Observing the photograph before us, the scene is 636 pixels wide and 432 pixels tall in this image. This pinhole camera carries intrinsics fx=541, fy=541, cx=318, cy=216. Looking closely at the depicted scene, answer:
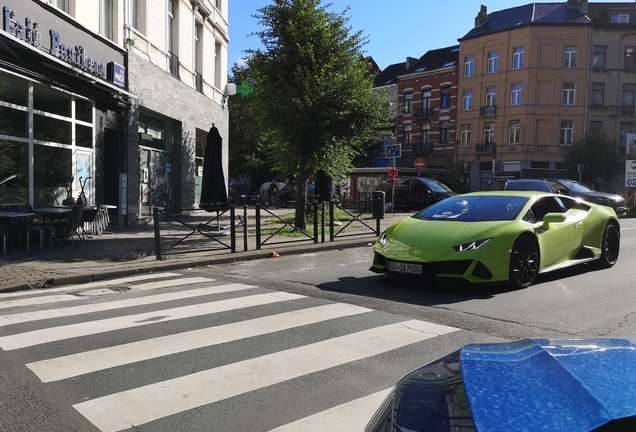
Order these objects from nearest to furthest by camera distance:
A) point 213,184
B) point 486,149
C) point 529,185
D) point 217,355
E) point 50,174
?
point 217,355 < point 50,174 < point 213,184 < point 529,185 < point 486,149

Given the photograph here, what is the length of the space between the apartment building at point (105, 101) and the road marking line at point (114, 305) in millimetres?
6438

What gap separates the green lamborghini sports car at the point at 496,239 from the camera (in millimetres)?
6965

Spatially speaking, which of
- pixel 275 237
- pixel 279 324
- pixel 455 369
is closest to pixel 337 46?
pixel 275 237

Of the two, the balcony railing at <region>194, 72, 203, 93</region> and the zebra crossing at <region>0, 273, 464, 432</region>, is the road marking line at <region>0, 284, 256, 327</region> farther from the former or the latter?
the balcony railing at <region>194, 72, 203, 93</region>

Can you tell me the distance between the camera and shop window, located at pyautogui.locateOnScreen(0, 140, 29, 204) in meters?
11.6

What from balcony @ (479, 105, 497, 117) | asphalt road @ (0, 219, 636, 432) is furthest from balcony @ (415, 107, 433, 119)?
asphalt road @ (0, 219, 636, 432)

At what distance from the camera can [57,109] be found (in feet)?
44.1

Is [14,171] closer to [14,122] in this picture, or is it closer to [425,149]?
[14,122]

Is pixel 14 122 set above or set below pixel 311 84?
below

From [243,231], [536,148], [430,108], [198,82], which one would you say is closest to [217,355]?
[243,231]

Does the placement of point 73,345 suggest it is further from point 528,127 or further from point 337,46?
point 528,127

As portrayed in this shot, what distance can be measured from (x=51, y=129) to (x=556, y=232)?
11557 mm

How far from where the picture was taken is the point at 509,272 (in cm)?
711

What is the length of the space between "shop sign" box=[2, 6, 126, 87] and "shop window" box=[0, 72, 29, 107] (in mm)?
875
